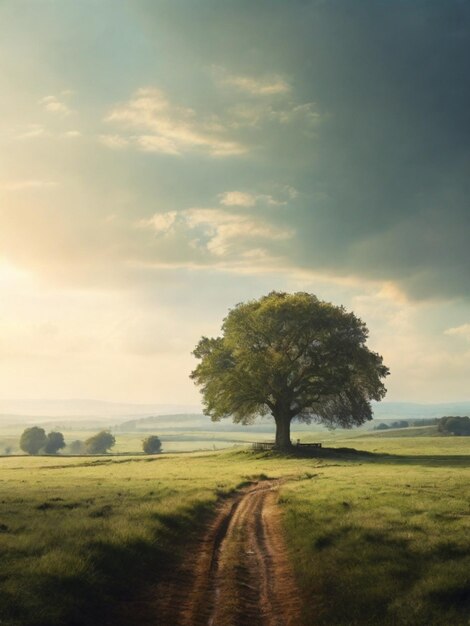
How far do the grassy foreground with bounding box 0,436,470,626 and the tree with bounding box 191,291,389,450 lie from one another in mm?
35318

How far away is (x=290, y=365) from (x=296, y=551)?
156ft

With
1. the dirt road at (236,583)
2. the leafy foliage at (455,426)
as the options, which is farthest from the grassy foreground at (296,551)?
the leafy foliage at (455,426)

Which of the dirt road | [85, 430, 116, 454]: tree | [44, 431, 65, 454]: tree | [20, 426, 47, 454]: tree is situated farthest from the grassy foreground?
[85, 430, 116, 454]: tree

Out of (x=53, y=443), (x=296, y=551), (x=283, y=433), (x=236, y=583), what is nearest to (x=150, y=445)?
(x=53, y=443)

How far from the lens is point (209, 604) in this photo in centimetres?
1284

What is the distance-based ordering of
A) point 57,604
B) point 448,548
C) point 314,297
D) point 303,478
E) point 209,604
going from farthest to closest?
point 314,297, point 303,478, point 448,548, point 209,604, point 57,604

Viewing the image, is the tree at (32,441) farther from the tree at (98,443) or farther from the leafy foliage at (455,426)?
the leafy foliage at (455,426)

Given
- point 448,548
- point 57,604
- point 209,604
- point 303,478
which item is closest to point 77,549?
point 57,604

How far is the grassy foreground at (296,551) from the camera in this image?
460 inches

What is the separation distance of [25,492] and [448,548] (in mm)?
27104

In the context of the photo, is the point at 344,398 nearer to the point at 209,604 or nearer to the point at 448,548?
the point at 448,548

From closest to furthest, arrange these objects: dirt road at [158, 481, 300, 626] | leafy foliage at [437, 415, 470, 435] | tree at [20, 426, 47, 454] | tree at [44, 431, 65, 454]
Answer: dirt road at [158, 481, 300, 626], leafy foliage at [437, 415, 470, 435], tree at [20, 426, 47, 454], tree at [44, 431, 65, 454]

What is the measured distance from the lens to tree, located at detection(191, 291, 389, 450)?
214 ft

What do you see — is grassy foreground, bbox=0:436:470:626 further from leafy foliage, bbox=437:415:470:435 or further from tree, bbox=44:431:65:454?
tree, bbox=44:431:65:454
